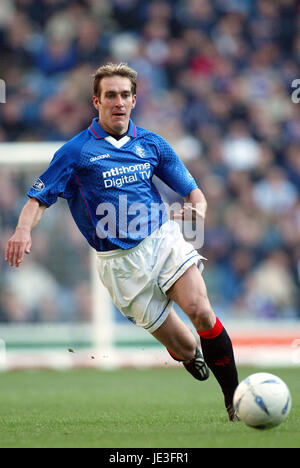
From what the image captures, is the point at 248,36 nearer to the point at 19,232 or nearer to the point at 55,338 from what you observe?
the point at 55,338

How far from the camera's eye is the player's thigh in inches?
238

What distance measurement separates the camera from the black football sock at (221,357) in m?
5.62

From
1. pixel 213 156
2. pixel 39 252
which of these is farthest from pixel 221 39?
pixel 39 252

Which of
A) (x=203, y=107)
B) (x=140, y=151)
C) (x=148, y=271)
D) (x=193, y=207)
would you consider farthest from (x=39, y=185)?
(x=203, y=107)

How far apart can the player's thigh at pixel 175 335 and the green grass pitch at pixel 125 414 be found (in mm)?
499

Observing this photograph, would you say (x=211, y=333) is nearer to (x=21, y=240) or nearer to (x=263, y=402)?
(x=263, y=402)

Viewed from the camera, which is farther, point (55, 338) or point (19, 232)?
point (55, 338)

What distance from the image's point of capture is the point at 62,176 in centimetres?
573

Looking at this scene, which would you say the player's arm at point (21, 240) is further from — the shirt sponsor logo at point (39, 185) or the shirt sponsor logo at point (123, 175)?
the shirt sponsor logo at point (123, 175)

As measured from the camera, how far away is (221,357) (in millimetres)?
5637

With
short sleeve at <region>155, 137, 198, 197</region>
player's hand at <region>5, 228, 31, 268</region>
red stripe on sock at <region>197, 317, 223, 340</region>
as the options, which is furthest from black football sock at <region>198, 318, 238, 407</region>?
player's hand at <region>5, 228, 31, 268</region>

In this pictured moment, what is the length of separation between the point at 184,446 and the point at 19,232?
6.17 ft

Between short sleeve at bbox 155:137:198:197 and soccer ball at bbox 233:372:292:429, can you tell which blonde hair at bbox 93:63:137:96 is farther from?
soccer ball at bbox 233:372:292:429

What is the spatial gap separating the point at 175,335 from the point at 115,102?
1.75 metres
